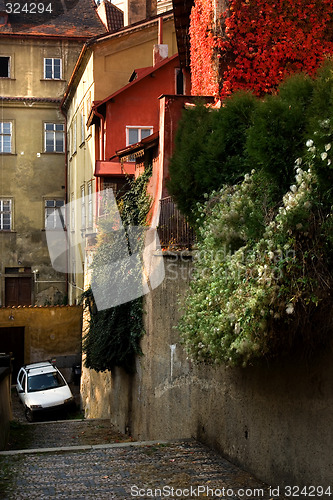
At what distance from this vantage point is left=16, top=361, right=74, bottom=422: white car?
20.2 metres

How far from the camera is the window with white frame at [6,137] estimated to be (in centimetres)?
3266

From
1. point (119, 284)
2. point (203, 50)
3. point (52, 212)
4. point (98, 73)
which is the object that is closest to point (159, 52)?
point (98, 73)

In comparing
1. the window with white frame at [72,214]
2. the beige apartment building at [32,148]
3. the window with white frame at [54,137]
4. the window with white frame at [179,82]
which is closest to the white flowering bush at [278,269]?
the window with white frame at [179,82]

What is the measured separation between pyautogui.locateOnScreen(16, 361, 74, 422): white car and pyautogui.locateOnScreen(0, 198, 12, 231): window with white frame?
11.8 metres

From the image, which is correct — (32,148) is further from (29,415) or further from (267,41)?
(267,41)

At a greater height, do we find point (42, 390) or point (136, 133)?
point (136, 133)

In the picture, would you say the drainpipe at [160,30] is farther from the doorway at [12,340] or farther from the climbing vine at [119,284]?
the doorway at [12,340]

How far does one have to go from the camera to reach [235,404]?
866cm

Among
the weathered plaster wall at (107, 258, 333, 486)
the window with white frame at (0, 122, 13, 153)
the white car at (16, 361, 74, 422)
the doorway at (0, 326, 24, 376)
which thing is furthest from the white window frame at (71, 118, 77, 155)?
the weathered plaster wall at (107, 258, 333, 486)

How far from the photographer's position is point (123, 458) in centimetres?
945

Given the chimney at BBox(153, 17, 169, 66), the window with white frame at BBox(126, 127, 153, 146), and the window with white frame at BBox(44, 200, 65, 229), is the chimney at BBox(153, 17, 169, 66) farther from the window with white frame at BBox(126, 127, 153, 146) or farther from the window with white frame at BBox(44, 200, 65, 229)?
the window with white frame at BBox(44, 200, 65, 229)

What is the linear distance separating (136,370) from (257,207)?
7.95 m

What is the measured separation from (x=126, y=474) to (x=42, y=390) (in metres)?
13.0

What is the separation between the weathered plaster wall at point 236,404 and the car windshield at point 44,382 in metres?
7.24
